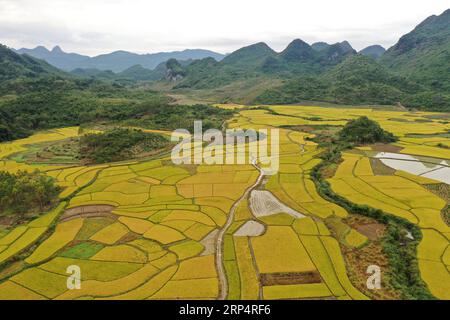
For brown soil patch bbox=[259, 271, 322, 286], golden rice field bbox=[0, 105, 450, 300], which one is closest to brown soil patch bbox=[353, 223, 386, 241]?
golden rice field bbox=[0, 105, 450, 300]

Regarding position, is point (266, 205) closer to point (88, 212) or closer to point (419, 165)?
point (88, 212)

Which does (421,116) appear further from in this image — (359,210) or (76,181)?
(76,181)

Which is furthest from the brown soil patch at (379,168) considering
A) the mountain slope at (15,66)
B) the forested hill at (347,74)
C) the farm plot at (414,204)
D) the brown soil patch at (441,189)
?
the mountain slope at (15,66)

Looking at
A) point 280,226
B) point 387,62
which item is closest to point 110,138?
point 280,226

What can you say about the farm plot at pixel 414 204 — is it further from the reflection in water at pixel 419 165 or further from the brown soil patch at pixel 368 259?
the reflection in water at pixel 419 165

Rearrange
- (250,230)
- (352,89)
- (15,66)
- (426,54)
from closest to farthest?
(250,230)
(352,89)
(15,66)
(426,54)

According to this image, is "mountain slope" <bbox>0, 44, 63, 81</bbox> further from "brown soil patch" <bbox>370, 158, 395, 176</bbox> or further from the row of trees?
"brown soil patch" <bbox>370, 158, 395, 176</bbox>

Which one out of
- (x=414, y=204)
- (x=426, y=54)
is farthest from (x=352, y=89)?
(x=414, y=204)
